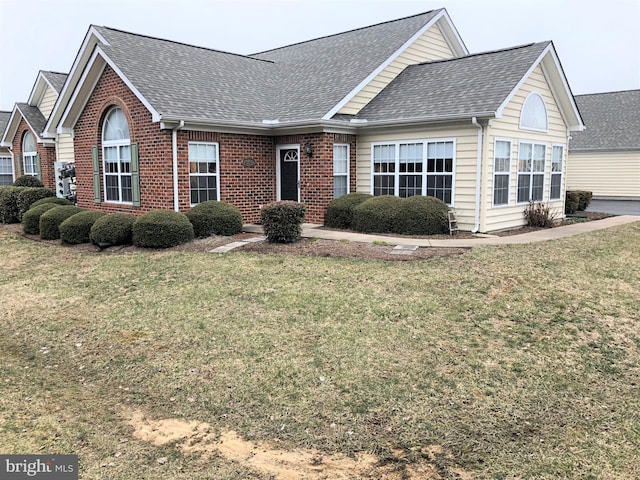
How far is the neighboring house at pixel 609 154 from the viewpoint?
30.3m

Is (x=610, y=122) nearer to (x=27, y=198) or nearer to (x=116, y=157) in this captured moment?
(x=116, y=157)

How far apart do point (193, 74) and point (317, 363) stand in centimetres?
1316

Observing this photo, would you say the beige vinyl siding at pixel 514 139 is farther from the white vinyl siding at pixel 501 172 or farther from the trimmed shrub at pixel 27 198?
the trimmed shrub at pixel 27 198

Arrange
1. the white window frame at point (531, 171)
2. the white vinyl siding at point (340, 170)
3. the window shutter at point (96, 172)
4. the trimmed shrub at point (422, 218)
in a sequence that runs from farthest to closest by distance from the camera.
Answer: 1. the window shutter at point (96, 172)
2. the white vinyl siding at point (340, 170)
3. the white window frame at point (531, 171)
4. the trimmed shrub at point (422, 218)

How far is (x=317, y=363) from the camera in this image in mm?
5812

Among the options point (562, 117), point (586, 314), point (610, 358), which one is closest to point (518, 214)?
point (562, 117)

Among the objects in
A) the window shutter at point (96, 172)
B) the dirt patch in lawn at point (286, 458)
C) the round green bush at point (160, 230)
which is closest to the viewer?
the dirt patch in lawn at point (286, 458)

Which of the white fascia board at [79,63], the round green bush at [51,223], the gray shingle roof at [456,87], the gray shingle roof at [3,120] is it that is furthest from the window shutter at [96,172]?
the gray shingle roof at [3,120]

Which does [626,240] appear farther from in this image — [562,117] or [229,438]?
[229,438]

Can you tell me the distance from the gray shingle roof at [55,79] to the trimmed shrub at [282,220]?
649 inches

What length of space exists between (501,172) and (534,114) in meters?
2.51

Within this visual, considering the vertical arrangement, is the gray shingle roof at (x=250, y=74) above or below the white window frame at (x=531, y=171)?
above

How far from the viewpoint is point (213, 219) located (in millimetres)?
12836

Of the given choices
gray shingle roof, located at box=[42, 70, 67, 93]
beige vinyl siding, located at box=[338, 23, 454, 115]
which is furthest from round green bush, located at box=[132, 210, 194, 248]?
gray shingle roof, located at box=[42, 70, 67, 93]
